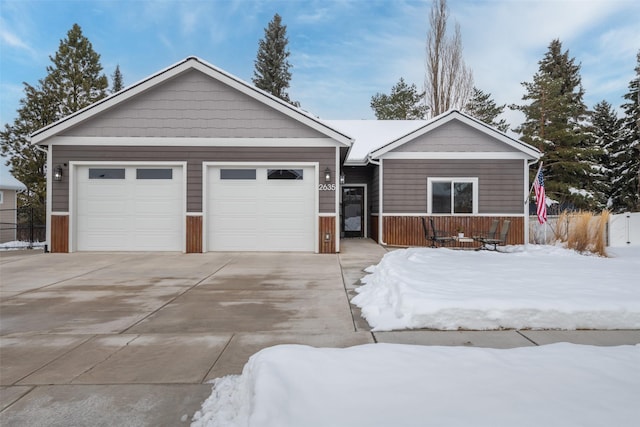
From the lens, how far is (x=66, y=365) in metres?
2.97

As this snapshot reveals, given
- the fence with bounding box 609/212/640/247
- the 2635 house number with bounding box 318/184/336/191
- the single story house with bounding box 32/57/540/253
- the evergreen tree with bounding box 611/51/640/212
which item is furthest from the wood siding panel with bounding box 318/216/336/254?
the evergreen tree with bounding box 611/51/640/212

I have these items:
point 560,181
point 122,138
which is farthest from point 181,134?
point 560,181

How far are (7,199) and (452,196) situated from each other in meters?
19.9

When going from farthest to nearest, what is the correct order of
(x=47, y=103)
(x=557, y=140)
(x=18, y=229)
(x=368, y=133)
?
(x=557, y=140) → (x=47, y=103) → (x=18, y=229) → (x=368, y=133)

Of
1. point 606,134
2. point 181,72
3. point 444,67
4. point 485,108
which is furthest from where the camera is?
Answer: point 606,134

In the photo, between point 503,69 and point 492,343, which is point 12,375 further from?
point 503,69

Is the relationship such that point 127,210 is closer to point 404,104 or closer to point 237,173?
point 237,173

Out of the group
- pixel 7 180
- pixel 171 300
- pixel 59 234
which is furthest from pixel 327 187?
pixel 7 180

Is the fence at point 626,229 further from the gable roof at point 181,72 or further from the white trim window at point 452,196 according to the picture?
the gable roof at point 181,72

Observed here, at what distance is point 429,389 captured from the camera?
209 cm

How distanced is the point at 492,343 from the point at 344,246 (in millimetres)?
7928

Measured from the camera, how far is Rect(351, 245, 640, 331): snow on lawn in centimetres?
372

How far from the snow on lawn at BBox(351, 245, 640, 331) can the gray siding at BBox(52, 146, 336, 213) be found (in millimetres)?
4624

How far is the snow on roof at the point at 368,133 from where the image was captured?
13352mm
